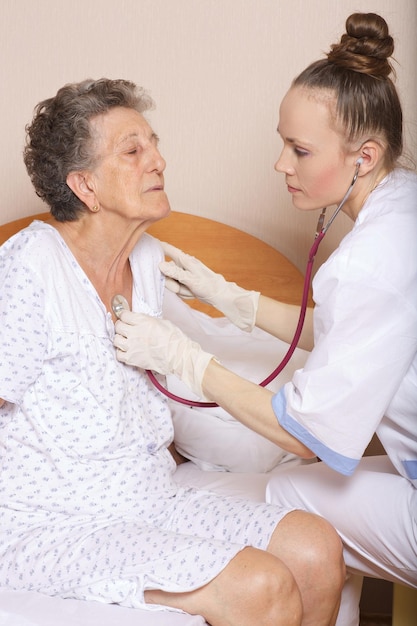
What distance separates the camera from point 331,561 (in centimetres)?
165

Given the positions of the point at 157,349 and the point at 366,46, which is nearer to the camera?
the point at 366,46

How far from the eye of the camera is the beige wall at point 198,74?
8.48 ft

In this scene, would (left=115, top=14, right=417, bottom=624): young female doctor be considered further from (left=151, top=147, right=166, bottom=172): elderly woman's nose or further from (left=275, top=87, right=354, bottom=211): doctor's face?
(left=151, top=147, right=166, bottom=172): elderly woman's nose

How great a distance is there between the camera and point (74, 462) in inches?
68.7

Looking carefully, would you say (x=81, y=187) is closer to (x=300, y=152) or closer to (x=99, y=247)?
(x=99, y=247)

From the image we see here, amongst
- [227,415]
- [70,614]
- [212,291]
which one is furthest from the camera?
[227,415]

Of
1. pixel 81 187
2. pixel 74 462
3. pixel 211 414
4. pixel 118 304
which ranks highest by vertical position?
pixel 81 187

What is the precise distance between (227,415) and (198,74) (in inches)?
43.6

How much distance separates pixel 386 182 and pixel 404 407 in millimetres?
473

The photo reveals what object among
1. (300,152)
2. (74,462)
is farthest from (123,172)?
(74,462)

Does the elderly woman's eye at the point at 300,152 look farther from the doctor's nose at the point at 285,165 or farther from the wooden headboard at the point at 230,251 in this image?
the wooden headboard at the point at 230,251

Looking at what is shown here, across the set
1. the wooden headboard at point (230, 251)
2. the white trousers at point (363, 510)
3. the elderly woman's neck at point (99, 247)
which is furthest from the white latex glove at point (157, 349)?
the wooden headboard at point (230, 251)

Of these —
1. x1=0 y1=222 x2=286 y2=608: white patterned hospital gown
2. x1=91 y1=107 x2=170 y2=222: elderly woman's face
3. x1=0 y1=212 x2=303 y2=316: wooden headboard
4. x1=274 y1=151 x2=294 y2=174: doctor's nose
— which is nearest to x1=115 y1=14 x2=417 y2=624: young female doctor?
x1=274 y1=151 x2=294 y2=174: doctor's nose

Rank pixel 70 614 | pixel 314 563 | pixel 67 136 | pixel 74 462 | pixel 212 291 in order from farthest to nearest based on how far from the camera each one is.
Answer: pixel 212 291, pixel 67 136, pixel 74 462, pixel 314 563, pixel 70 614
